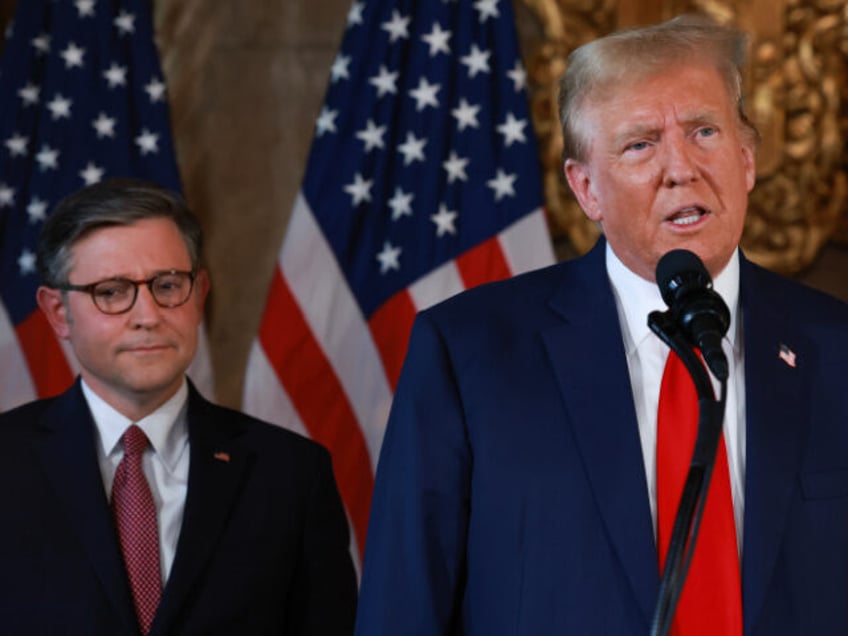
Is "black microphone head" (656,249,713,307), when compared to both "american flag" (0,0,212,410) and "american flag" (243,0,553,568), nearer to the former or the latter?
"american flag" (243,0,553,568)

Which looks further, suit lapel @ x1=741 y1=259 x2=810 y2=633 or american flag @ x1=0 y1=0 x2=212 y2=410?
american flag @ x1=0 y1=0 x2=212 y2=410

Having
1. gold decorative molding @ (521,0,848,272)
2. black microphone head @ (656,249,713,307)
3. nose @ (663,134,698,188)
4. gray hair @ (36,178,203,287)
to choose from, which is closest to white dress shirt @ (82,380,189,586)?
gray hair @ (36,178,203,287)

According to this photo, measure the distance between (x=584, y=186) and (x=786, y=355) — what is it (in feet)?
1.28

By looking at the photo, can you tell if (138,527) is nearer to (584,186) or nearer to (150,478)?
(150,478)

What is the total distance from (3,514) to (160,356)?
406 mm

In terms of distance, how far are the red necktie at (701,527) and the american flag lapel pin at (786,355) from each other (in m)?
0.15

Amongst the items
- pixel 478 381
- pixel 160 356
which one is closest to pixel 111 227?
pixel 160 356

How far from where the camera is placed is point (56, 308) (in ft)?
8.89

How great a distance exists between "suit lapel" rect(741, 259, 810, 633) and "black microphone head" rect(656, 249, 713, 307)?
1.22ft

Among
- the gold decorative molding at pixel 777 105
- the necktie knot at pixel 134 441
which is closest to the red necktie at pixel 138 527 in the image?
the necktie knot at pixel 134 441

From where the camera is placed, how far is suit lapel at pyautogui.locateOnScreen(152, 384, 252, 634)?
2436mm

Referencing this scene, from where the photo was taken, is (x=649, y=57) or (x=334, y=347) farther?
(x=334, y=347)

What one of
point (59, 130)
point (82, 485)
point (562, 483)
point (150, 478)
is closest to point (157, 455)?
point (150, 478)

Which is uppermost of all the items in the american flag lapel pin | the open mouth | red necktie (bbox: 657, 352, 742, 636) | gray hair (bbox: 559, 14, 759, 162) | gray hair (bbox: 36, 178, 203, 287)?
gray hair (bbox: 36, 178, 203, 287)
